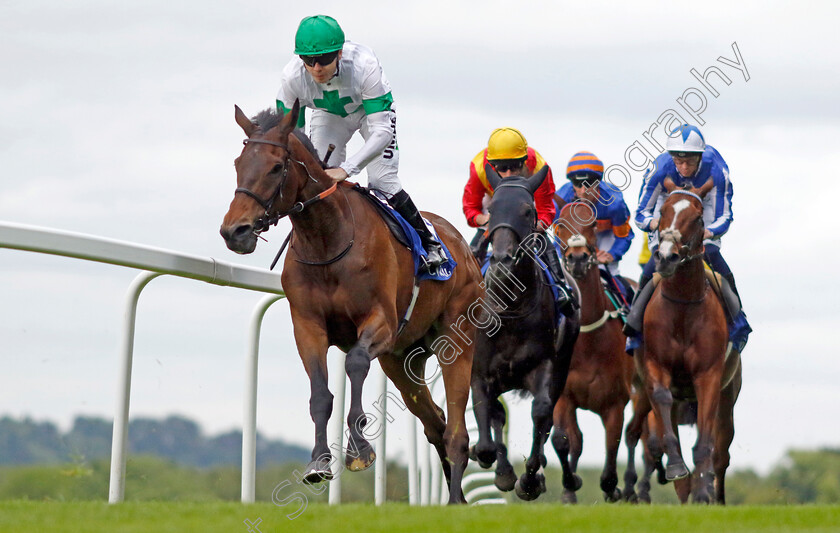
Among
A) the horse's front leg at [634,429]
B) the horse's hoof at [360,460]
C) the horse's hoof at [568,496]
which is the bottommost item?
the horse's hoof at [360,460]

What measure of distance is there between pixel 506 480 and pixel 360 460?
2.73m

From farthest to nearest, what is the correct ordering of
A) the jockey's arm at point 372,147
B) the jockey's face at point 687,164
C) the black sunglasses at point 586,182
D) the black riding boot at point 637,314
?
the black sunglasses at point 586,182 → the jockey's face at point 687,164 → the black riding boot at point 637,314 → the jockey's arm at point 372,147

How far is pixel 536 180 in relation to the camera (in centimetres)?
746

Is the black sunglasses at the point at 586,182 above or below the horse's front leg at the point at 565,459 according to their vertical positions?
above

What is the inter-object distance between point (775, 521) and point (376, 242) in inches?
89.6

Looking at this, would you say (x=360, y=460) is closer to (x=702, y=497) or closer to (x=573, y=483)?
(x=702, y=497)

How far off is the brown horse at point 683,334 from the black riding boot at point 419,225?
1.58 m

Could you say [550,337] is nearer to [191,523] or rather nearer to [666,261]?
[666,261]

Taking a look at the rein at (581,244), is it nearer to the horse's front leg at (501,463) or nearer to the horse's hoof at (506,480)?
the horse's front leg at (501,463)

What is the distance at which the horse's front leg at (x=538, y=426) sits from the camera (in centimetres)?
771

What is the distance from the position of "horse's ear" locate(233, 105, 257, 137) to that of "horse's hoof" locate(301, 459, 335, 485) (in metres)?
1.49

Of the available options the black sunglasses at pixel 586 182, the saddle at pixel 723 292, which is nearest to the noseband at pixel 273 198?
the saddle at pixel 723 292

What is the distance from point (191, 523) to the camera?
12.6ft

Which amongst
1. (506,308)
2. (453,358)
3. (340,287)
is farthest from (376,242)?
(506,308)
